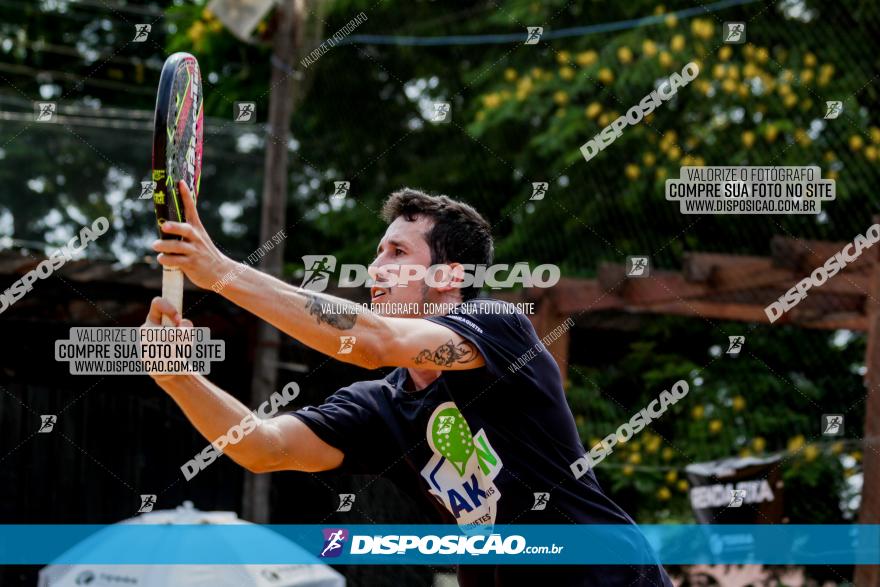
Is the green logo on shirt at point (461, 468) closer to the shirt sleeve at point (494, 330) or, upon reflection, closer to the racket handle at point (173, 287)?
the shirt sleeve at point (494, 330)

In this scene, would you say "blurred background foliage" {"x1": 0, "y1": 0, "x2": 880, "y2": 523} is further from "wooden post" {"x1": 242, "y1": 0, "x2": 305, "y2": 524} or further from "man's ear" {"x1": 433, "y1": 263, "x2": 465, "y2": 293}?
"man's ear" {"x1": 433, "y1": 263, "x2": 465, "y2": 293}

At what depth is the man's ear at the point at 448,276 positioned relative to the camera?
13.6 ft

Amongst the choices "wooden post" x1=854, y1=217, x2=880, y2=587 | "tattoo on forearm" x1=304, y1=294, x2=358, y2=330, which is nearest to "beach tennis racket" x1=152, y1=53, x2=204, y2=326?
"tattoo on forearm" x1=304, y1=294, x2=358, y2=330

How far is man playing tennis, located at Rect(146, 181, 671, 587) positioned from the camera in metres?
3.38

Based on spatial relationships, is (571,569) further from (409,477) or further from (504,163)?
(504,163)

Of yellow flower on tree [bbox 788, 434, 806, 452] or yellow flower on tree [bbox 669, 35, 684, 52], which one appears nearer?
yellow flower on tree [bbox 788, 434, 806, 452]

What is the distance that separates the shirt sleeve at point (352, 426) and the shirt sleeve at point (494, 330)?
706 mm

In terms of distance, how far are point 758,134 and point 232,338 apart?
183 inches

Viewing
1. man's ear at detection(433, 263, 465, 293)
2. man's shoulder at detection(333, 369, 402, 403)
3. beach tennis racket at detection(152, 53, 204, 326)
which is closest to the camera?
beach tennis racket at detection(152, 53, 204, 326)

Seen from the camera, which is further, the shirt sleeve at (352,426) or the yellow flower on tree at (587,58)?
the yellow flower on tree at (587,58)

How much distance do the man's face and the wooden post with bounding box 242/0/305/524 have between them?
3.62 m

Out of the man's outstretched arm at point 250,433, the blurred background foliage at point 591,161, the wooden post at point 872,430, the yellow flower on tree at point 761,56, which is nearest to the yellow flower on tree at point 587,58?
the blurred background foliage at point 591,161

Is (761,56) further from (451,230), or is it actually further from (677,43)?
(451,230)

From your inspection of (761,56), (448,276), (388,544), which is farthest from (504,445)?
(761,56)
